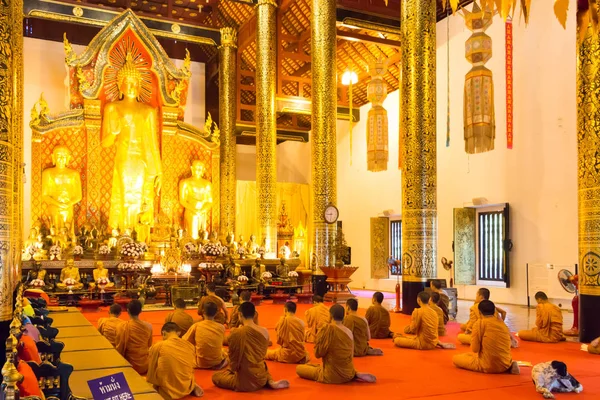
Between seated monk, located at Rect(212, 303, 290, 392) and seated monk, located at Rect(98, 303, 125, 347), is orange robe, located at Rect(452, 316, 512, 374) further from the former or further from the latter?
seated monk, located at Rect(98, 303, 125, 347)

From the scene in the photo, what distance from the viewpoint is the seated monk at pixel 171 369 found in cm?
494

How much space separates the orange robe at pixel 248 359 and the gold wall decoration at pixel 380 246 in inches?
522

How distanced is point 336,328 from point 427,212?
17.8ft

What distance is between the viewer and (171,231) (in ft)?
55.0

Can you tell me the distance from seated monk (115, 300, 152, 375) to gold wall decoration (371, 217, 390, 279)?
12979 millimetres

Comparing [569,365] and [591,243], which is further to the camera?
[591,243]

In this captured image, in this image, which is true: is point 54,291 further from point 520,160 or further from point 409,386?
point 520,160

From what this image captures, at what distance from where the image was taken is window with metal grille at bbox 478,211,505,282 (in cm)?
1379

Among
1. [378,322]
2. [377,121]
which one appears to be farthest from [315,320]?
[377,121]

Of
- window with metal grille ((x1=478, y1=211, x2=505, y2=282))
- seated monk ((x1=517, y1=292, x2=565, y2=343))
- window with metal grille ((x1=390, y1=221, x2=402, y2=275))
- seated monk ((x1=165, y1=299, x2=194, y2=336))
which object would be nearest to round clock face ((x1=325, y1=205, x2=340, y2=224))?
window with metal grille ((x1=478, y1=211, x2=505, y2=282))

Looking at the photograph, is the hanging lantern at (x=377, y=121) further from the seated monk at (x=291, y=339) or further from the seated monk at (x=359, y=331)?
the seated monk at (x=291, y=339)

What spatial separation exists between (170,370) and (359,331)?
2.50 m

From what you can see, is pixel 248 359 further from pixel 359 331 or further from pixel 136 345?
pixel 359 331

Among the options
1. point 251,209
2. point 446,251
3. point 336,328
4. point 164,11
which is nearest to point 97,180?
point 251,209
